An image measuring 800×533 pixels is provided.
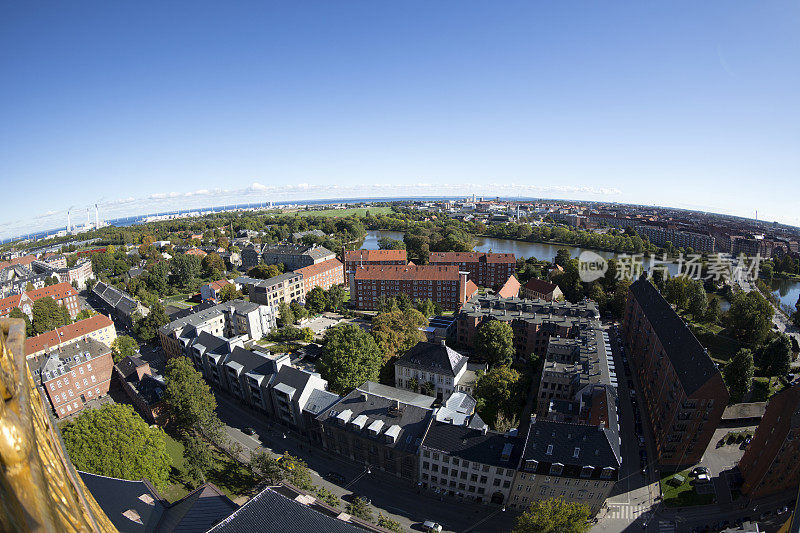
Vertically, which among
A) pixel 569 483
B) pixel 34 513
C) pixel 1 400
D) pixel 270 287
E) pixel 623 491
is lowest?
pixel 623 491

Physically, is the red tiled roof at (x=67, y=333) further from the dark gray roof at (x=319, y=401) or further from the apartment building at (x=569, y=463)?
the apartment building at (x=569, y=463)

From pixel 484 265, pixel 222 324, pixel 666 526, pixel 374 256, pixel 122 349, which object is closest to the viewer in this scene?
pixel 666 526

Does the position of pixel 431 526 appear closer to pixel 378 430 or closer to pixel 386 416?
pixel 378 430

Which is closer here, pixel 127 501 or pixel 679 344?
pixel 127 501

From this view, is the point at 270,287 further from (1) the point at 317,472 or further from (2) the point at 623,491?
(2) the point at 623,491

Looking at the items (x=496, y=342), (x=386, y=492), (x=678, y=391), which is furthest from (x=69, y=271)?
(x=678, y=391)

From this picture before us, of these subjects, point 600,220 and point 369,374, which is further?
point 600,220

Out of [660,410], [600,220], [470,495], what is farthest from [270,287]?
[600,220]
